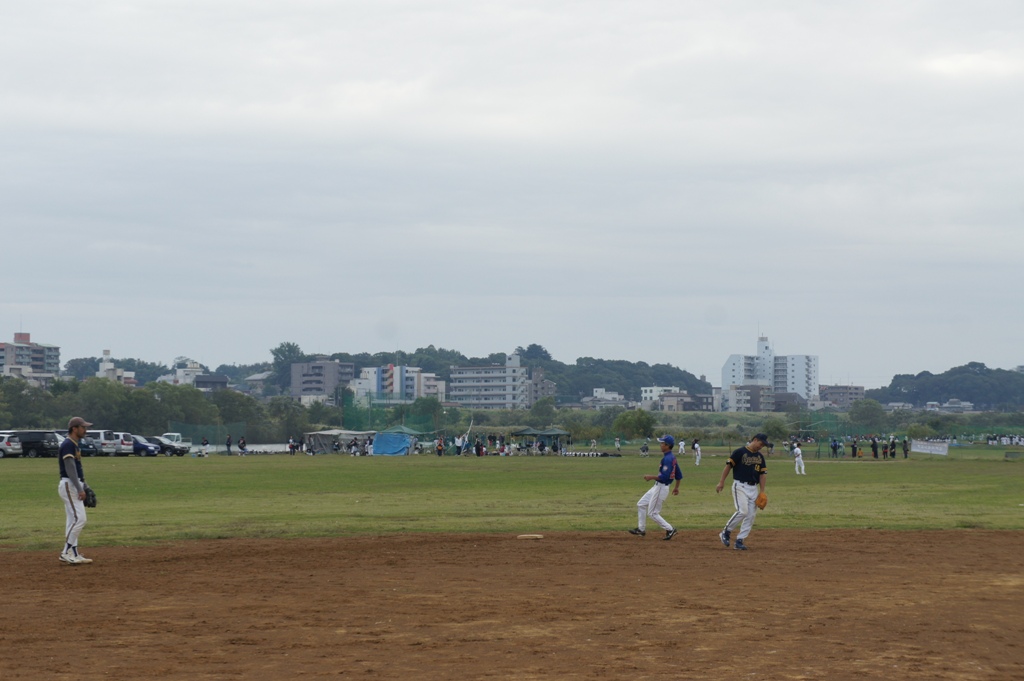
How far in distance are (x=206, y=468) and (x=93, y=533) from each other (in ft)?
111

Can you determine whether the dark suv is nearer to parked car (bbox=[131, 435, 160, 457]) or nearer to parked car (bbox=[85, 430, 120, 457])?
parked car (bbox=[85, 430, 120, 457])

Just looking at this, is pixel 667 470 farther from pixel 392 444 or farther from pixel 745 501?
pixel 392 444

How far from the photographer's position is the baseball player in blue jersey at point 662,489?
20219mm

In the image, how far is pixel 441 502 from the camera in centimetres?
3158

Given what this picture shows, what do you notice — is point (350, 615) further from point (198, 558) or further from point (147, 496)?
point (147, 496)

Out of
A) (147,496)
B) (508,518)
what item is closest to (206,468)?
(147,496)

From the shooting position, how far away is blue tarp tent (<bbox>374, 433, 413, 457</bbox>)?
84000 millimetres

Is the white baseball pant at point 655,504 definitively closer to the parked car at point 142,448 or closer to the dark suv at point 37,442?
the dark suv at point 37,442

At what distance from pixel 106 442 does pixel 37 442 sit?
5.46 metres

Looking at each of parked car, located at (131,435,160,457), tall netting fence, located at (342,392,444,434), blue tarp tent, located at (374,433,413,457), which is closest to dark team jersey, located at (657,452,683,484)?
parked car, located at (131,435,160,457)

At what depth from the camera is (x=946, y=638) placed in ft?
38.8

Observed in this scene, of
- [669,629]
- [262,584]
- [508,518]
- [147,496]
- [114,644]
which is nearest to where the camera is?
[114,644]

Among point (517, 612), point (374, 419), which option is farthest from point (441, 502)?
point (374, 419)

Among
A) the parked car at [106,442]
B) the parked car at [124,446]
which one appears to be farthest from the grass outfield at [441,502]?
the parked car at [124,446]
